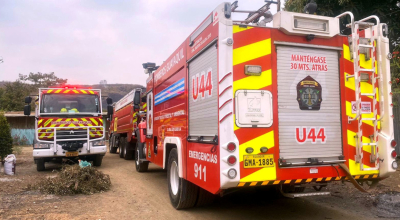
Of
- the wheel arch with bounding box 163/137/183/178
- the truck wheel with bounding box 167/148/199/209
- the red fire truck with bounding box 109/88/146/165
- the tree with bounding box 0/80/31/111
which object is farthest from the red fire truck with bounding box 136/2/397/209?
the tree with bounding box 0/80/31/111

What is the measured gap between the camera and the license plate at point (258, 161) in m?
4.17

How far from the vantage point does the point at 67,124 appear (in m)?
10.8

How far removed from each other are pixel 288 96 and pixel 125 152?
11331 mm

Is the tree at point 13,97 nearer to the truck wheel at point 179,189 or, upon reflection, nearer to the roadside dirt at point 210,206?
the roadside dirt at point 210,206

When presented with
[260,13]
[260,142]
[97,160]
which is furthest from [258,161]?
[97,160]

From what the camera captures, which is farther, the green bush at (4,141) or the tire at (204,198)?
the green bush at (4,141)

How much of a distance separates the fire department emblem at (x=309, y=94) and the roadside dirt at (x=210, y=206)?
1640 millimetres

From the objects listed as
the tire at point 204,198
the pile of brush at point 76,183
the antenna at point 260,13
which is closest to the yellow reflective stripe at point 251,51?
the antenna at point 260,13

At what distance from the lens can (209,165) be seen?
177 inches

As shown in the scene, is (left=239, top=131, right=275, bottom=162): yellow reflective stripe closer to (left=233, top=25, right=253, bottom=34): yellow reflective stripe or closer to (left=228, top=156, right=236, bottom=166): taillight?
(left=228, top=156, right=236, bottom=166): taillight

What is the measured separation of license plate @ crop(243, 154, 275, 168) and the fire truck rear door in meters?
0.20

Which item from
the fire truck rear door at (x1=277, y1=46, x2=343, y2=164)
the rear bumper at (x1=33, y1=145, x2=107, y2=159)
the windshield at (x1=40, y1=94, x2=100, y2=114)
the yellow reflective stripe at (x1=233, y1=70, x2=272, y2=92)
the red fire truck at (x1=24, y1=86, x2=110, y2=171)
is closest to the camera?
the yellow reflective stripe at (x1=233, y1=70, x2=272, y2=92)

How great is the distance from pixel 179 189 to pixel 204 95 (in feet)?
6.30

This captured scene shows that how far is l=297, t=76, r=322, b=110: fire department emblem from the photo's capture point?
15.1ft
